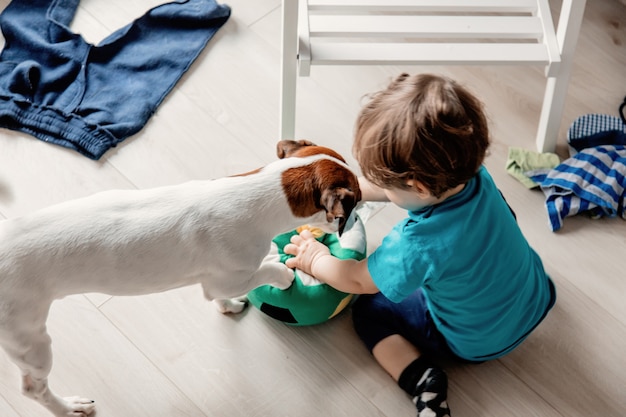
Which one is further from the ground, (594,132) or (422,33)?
(422,33)

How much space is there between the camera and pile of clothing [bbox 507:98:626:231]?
5.68 ft

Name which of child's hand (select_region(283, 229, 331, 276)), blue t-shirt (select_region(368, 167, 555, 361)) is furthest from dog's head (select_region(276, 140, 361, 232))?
child's hand (select_region(283, 229, 331, 276))

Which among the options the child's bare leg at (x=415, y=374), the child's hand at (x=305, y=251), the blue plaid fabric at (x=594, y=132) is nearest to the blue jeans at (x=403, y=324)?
the child's bare leg at (x=415, y=374)

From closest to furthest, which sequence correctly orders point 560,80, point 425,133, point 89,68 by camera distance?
1. point 425,133
2. point 560,80
3. point 89,68

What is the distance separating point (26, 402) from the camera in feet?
4.96

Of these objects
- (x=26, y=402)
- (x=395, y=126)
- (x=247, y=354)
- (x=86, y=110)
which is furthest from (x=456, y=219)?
(x=86, y=110)

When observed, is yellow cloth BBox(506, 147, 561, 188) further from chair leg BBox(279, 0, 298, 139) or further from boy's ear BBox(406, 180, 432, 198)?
boy's ear BBox(406, 180, 432, 198)

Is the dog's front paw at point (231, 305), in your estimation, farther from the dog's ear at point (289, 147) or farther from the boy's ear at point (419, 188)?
the boy's ear at point (419, 188)

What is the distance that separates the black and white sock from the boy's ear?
0.44 meters

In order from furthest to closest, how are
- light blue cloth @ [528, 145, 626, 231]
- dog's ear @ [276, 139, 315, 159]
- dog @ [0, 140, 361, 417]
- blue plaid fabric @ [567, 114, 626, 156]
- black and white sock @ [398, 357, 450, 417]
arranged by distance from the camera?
1. blue plaid fabric @ [567, 114, 626, 156]
2. light blue cloth @ [528, 145, 626, 231]
3. black and white sock @ [398, 357, 450, 417]
4. dog's ear @ [276, 139, 315, 159]
5. dog @ [0, 140, 361, 417]

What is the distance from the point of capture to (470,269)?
130cm

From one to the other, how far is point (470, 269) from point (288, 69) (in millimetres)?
623

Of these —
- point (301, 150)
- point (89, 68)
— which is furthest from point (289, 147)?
point (89, 68)

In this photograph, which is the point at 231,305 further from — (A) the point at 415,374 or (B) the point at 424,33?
(B) the point at 424,33
